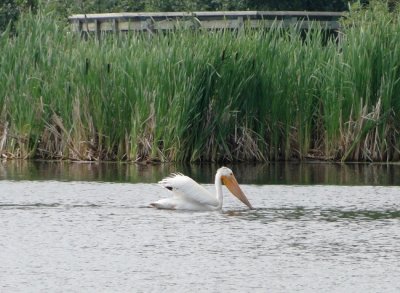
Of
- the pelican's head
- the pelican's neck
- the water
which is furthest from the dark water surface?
the pelican's neck

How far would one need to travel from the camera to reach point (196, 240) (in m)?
14.1

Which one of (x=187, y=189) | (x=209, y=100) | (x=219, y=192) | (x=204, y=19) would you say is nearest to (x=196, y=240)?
(x=187, y=189)

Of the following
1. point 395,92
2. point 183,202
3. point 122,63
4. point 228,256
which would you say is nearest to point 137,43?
point 122,63

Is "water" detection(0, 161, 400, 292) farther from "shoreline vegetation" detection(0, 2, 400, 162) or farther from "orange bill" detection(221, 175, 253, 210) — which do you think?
"shoreline vegetation" detection(0, 2, 400, 162)

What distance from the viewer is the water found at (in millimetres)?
12000

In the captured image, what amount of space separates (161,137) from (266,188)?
3546mm

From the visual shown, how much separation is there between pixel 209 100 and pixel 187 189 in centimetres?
568

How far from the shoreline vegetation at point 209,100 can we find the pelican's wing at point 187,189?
15.6 ft

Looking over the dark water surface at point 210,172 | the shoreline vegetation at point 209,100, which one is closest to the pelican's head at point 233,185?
the dark water surface at point 210,172

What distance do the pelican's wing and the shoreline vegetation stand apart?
4753 millimetres

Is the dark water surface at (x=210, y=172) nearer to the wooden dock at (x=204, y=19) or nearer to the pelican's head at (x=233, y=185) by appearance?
the pelican's head at (x=233, y=185)

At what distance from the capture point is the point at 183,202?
16.7 metres

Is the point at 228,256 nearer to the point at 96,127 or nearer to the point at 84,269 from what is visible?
the point at 84,269

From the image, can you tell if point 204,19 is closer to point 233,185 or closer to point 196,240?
point 233,185
